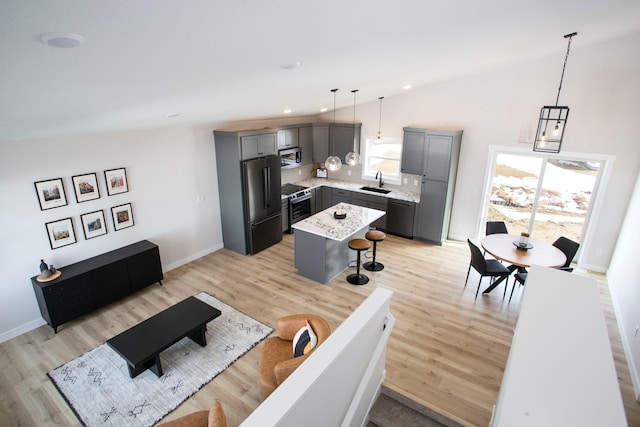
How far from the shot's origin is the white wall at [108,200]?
4281mm

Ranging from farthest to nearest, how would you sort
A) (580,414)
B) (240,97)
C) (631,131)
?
(631,131)
(240,97)
(580,414)

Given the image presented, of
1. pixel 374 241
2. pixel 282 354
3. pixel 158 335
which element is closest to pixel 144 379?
pixel 158 335

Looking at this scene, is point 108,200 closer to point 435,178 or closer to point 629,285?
point 435,178

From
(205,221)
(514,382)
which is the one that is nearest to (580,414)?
(514,382)

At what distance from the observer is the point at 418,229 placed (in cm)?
735

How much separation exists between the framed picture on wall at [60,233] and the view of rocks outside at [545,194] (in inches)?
290

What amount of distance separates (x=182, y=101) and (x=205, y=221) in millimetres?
3725

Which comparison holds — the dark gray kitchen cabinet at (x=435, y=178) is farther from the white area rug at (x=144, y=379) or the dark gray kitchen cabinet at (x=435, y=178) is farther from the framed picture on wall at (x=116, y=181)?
the framed picture on wall at (x=116, y=181)

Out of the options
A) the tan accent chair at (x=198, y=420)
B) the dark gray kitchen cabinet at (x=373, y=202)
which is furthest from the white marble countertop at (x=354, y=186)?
the tan accent chair at (x=198, y=420)

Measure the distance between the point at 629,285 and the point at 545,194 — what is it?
7.21ft

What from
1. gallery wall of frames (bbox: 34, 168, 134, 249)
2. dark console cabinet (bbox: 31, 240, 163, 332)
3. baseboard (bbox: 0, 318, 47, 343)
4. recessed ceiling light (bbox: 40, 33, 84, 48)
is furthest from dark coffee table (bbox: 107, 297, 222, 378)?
recessed ceiling light (bbox: 40, 33, 84, 48)

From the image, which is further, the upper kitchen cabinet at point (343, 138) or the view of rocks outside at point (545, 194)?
the upper kitchen cabinet at point (343, 138)

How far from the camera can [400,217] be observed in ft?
24.7

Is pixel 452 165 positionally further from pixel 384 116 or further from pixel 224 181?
pixel 224 181
